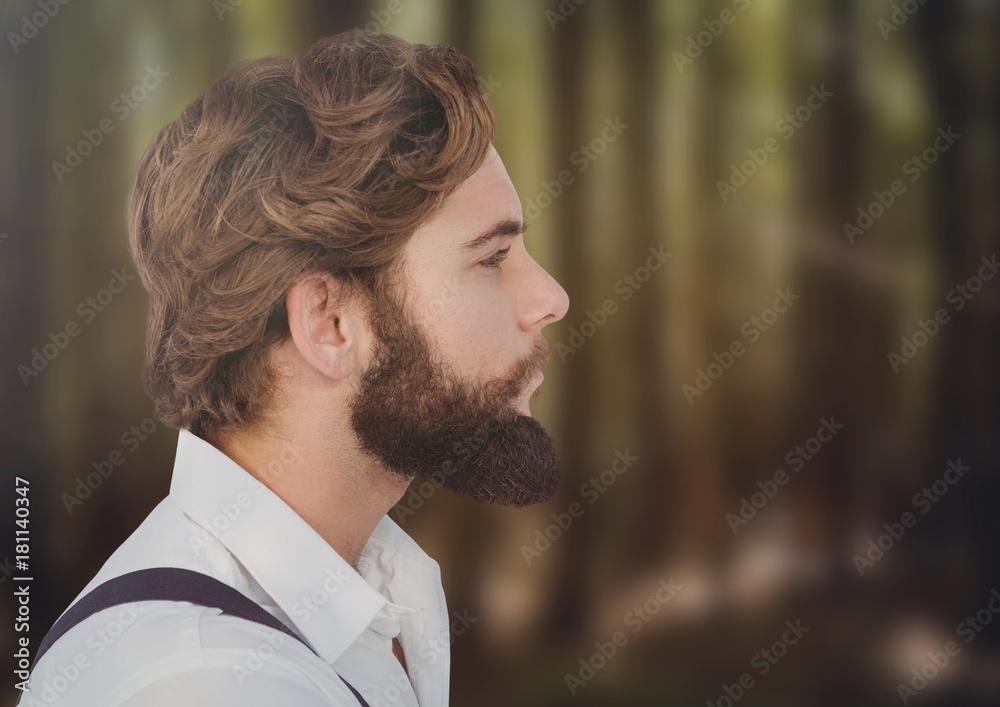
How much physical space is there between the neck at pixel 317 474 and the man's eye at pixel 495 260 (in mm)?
247

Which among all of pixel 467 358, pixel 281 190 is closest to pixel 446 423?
pixel 467 358

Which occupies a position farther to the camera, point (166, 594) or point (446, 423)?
point (446, 423)

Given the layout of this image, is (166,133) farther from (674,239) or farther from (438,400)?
(674,239)

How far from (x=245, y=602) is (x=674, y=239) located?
116cm

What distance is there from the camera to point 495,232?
1.05 metres

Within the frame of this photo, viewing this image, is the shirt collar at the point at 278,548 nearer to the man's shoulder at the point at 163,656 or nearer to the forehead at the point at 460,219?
the man's shoulder at the point at 163,656

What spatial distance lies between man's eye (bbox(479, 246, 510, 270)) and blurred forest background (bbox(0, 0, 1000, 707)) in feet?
2.09

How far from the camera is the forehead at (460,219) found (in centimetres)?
102

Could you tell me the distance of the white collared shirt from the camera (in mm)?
721

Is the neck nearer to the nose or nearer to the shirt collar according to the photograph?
the shirt collar

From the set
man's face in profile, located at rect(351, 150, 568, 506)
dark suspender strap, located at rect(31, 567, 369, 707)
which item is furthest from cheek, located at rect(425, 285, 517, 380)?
dark suspender strap, located at rect(31, 567, 369, 707)

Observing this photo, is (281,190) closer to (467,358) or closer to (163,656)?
(467,358)

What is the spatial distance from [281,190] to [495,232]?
0.24 meters

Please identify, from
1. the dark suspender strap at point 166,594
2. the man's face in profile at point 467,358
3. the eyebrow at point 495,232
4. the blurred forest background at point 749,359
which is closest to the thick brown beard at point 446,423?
the man's face in profile at point 467,358
